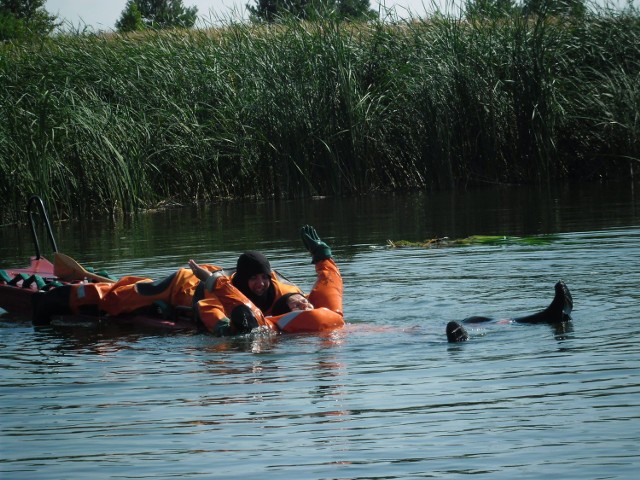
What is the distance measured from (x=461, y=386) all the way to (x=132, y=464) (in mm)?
2010

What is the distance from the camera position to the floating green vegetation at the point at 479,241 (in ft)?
43.4

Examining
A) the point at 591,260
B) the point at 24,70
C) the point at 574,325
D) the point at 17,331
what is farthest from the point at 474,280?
the point at 24,70

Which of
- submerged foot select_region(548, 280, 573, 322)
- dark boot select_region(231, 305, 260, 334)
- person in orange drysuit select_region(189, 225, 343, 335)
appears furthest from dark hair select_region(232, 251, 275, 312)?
submerged foot select_region(548, 280, 573, 322)

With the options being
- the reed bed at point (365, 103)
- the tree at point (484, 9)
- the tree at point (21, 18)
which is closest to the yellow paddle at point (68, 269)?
the reed bed at point (365, 103)

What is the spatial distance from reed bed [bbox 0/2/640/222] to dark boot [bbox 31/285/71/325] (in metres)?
9.01

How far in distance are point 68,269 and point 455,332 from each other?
409 centimetres

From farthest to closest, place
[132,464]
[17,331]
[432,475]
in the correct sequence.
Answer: [17,331] < [132,464] < [432,475]

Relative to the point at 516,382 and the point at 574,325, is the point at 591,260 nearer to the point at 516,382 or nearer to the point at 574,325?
the point at 574,325

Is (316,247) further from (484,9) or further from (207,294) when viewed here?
(484,9)

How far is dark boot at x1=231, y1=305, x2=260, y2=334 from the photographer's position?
8.49m

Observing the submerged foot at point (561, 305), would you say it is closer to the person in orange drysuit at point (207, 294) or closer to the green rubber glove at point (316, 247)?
the person in orange drysuit at point (207, 294)

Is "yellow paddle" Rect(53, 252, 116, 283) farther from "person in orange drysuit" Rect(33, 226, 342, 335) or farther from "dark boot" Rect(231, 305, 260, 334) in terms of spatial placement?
"dark boot" Rect(231, 305, 260, 334)

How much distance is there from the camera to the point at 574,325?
8250 mm

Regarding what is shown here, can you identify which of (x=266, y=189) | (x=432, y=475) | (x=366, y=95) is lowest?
(x=432, y=475)
